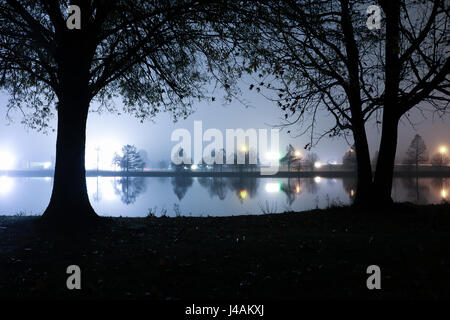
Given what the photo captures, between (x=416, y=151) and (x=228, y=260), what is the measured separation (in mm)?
115483

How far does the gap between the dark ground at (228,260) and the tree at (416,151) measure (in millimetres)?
108637

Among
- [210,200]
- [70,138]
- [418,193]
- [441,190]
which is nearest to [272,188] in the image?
[210,200]

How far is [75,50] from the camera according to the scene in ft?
33.4

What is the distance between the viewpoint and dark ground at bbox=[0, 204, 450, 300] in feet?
18.5

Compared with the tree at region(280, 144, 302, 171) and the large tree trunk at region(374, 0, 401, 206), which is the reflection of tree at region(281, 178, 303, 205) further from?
the tree at region(280, 144, 302, 171)

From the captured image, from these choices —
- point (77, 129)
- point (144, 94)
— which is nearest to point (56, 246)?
point (77, 129)

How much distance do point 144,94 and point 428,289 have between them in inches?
497

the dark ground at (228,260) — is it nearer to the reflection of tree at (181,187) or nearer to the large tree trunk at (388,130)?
the large tree trunk at (388,130)

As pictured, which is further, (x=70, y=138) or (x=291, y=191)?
(x=291, y=191)

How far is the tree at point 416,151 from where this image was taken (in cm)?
10381

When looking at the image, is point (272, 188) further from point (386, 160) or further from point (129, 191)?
point (386, 160)

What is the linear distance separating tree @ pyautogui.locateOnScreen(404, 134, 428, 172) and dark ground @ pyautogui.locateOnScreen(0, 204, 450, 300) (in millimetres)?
108637

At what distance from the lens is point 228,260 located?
703cm
